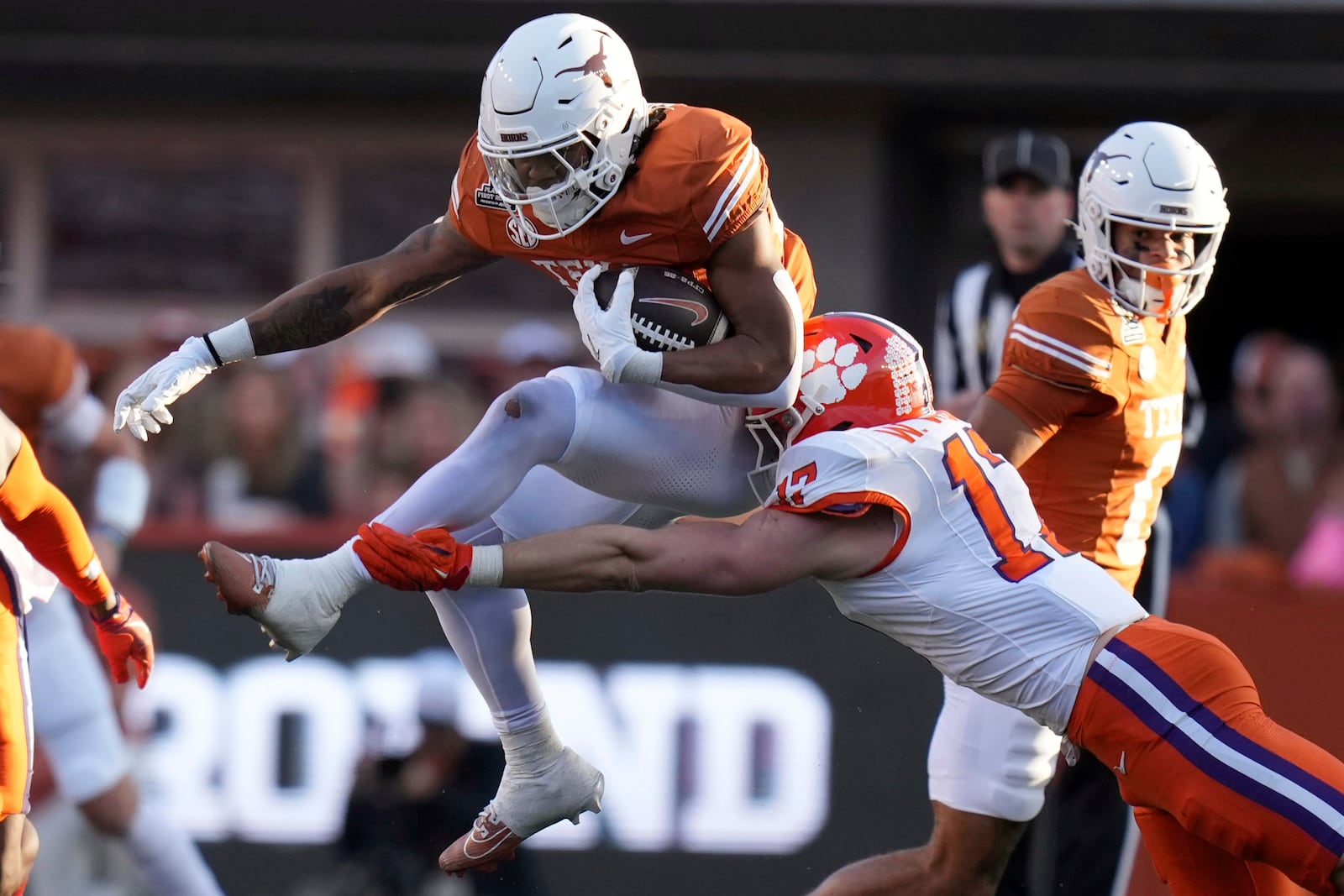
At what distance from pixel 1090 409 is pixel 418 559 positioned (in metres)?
1.58

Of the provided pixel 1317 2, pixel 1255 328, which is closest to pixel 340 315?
pixel 1317 2

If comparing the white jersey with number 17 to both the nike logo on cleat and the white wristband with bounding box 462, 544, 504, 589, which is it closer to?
the white wristband with bounding box 462, 544, 504, 589

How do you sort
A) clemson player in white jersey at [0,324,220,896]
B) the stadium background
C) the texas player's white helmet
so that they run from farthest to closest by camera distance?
the stadium background < clemson player in white jersey at [0,324,220,896] < the texas player's white helmet

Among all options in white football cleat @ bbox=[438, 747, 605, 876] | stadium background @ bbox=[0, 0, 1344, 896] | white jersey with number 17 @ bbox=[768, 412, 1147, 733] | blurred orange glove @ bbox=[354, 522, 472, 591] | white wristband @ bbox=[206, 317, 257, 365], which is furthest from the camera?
stadium background @ bbox=[0, 0, 1344, 896]

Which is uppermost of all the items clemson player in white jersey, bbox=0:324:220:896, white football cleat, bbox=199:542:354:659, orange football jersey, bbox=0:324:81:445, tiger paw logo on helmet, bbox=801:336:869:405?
tiger paw logo on helmet, bbox=801:336:869:405

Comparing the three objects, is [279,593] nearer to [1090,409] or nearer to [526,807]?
[526,807]

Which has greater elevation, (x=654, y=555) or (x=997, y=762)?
(x=654, y=555)

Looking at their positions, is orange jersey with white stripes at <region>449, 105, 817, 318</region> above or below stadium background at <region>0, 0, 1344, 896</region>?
above

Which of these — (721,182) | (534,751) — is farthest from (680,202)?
(534,751)

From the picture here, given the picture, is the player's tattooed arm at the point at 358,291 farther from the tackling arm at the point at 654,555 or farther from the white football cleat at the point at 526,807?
the white football cleat at the point at 526,807

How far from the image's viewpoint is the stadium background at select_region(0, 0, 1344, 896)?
8.24 meters

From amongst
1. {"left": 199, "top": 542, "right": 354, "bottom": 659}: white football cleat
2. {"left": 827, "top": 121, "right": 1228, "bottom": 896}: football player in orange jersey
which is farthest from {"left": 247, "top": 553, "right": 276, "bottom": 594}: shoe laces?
{"left": 827, "top": 121, "right": 1228, "bottom": 896}: football player in orange jersey

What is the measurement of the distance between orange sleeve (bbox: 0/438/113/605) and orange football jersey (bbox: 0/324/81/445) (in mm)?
1054

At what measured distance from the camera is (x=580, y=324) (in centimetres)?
372
